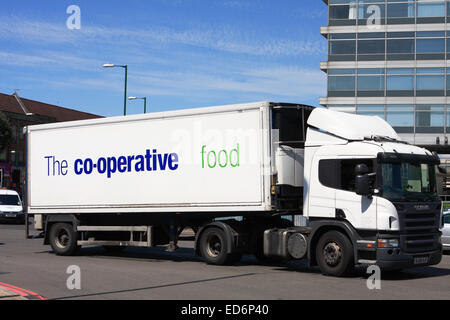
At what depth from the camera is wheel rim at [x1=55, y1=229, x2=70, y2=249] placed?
1816 cm

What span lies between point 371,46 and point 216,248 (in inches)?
1489

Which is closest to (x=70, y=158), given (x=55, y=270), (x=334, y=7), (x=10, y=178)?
(x=55, y=270)

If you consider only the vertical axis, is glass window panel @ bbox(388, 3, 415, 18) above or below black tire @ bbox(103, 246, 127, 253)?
above

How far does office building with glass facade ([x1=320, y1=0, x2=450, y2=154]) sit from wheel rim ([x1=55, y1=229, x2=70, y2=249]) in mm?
35270

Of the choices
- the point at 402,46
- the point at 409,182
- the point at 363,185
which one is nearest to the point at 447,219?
the point at 409,182

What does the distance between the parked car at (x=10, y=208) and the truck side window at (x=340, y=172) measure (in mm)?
29174

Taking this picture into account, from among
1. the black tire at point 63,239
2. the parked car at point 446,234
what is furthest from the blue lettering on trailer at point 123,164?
the parked car at point 446,234

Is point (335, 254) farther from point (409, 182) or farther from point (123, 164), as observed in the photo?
point (123, 164)

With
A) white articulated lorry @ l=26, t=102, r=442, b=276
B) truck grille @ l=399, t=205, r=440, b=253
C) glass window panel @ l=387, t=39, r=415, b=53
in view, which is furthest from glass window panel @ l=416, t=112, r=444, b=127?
truck grille @ l=399, t=205, r=440, b=253

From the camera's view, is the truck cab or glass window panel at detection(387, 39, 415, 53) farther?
glass window panel at detection(387, 39, 415, 53)

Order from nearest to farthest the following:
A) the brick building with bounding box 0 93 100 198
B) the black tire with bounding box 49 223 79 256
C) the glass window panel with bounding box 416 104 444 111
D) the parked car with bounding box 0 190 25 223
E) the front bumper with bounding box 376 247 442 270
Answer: the front bumper with bounding box 376 247 442 270, the black tire with bounding box 49 223 79 256, the parked car with bounding box 0 190 25 223, the glass window panel with bounding box 416 104 444 111, the brick building with bounding box 0 93 100 198

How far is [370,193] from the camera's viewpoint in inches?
487

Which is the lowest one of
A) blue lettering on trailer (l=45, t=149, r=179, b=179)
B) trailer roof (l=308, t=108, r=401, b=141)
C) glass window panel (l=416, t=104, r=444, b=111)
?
blue lettering on trailer (l=45, t=149, r=179, b=179)

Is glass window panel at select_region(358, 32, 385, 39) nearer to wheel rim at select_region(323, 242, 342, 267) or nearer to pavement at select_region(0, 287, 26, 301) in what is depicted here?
wheel rim at select_region(323, 242, 342, 267)
